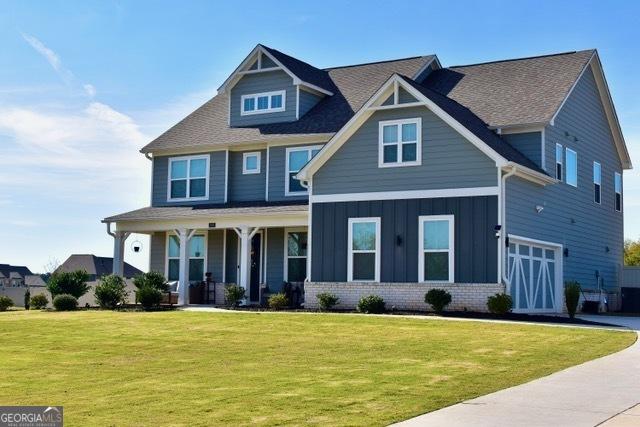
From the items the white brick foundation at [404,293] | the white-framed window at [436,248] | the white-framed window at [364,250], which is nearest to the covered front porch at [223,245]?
the white-framed window at [364,250]

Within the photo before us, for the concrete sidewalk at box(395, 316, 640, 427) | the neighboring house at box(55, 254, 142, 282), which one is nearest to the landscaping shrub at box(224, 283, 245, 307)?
the concrete sidewalk at box(395, 316, 640, 427)

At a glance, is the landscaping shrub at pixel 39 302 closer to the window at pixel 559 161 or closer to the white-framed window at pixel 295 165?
the white-framed window at pixel 295 165

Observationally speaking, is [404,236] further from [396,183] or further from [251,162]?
[251,162]

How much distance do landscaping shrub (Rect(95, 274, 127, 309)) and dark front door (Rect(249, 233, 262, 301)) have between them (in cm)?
465

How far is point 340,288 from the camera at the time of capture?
26.1 metres

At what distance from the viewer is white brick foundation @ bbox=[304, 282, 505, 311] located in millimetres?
23953

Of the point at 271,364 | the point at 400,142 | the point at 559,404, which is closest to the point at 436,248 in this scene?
the point at 400,142

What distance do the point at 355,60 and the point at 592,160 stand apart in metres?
10.8

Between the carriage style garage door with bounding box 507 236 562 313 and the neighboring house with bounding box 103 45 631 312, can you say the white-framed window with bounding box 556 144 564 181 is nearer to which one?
the neighboring house with bounding box 103 45 631 312

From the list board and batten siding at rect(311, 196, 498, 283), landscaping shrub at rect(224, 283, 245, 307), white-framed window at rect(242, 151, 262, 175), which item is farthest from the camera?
white-framed window at rect(242, 151, 262, 175)

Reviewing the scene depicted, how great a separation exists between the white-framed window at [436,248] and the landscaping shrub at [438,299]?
2.68 feet

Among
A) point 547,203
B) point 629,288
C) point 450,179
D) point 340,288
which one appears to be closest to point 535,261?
point 547,203

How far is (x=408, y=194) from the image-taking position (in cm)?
2531

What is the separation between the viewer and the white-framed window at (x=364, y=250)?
25797 millimetres
